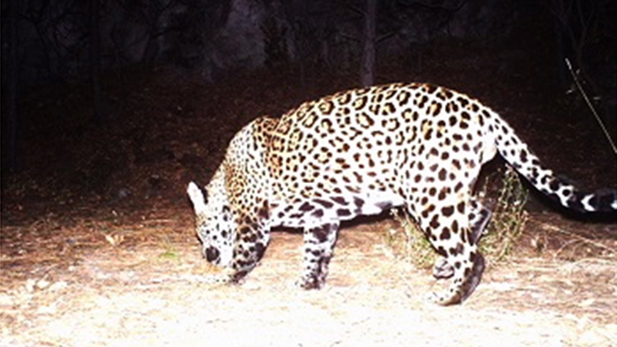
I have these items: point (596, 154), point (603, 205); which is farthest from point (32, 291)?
point (596, 154)

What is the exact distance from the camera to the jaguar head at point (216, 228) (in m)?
6.26

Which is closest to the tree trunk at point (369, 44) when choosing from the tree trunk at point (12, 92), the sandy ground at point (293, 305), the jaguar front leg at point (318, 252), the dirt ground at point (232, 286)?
the dirt ground at point (232, 286)

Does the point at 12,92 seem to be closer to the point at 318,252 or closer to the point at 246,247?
the point at 246,247

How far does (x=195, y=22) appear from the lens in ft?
58.6

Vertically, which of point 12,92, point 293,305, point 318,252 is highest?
point 12,92

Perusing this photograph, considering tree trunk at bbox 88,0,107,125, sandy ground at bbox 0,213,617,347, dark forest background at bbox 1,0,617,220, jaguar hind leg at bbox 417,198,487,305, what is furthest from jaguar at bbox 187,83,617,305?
tree trunk at bbox 88,0,107,125

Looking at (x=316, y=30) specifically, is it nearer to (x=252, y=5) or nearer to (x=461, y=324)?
(x=252, y=5)

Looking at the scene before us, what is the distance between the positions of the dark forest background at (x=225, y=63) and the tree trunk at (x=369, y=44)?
1962 mm

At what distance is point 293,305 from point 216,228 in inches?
55.1

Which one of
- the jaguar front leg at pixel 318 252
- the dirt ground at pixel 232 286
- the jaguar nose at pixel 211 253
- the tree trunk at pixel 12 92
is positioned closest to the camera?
the dirt ground at pixel 232 286

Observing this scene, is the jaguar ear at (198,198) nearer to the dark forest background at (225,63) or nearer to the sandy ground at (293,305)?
the sandy ground at (293,305)

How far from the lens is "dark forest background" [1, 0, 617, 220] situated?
47.3 feet

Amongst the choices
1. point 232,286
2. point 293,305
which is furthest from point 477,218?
point 232,286

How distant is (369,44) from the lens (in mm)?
11977
